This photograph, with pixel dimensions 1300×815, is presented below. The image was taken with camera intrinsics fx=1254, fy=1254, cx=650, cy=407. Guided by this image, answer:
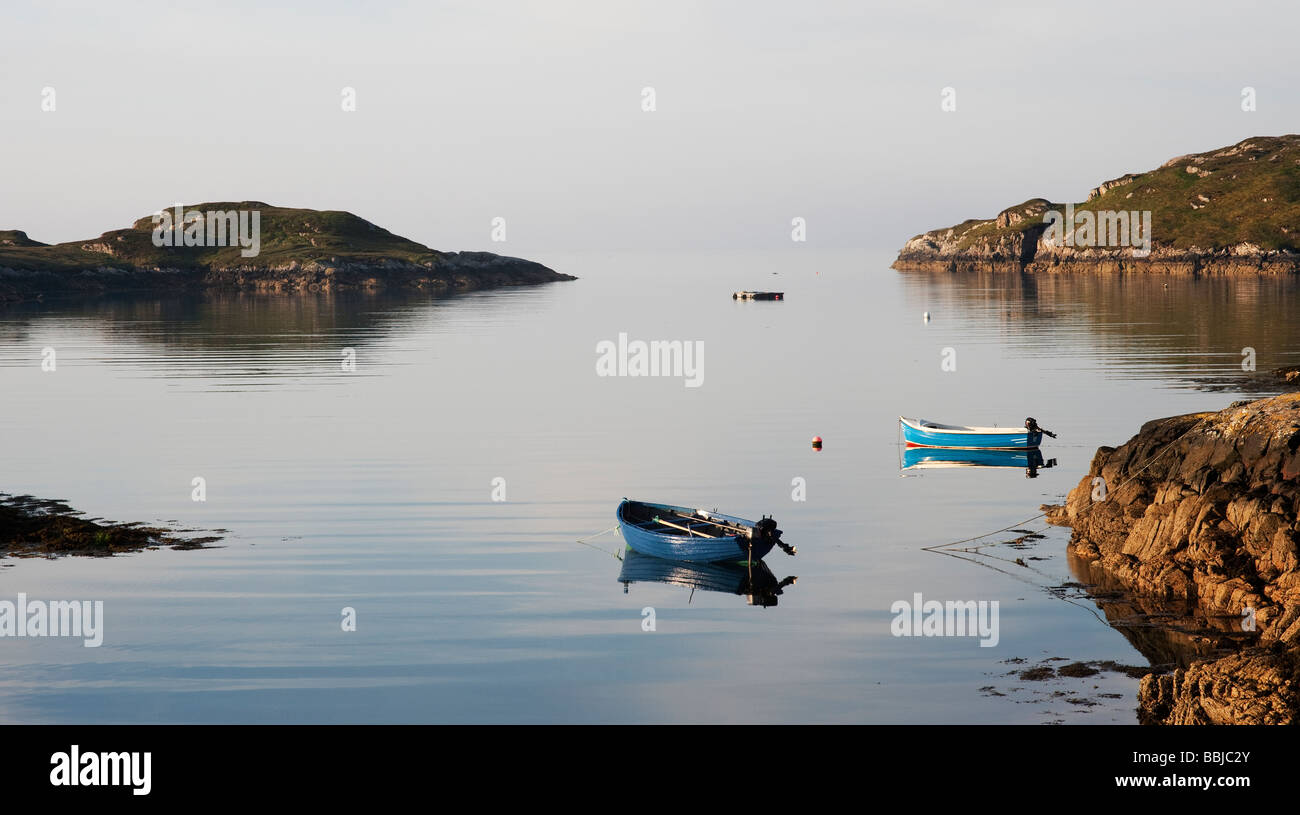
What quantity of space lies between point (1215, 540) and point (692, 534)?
1729 centimetres

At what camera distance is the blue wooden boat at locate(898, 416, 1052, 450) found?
67688 millimetres

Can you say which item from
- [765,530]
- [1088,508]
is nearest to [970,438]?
[1088,508]

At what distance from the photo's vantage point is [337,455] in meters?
68.3

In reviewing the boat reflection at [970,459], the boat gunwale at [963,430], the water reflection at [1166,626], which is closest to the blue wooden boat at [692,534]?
the water reflection at [1166,626]

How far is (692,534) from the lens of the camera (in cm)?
4547

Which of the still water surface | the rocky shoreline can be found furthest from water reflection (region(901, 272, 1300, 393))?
the rocky shoreline

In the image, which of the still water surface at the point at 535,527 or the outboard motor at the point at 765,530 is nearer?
the still water surface at the point at 535,527

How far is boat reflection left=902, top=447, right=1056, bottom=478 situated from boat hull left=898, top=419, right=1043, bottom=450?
0.84 ft

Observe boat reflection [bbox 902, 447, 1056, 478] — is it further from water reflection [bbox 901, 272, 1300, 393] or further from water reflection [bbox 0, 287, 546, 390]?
water reflection [bbox 0, 287, 546, 390]

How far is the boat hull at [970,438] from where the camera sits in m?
67.7

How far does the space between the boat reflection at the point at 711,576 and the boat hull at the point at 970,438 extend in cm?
2610

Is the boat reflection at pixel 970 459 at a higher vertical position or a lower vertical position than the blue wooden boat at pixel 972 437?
lower

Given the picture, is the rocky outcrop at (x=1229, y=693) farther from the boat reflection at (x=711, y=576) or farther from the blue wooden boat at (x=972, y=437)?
the blue wooden boat at (x=972, y=437)
